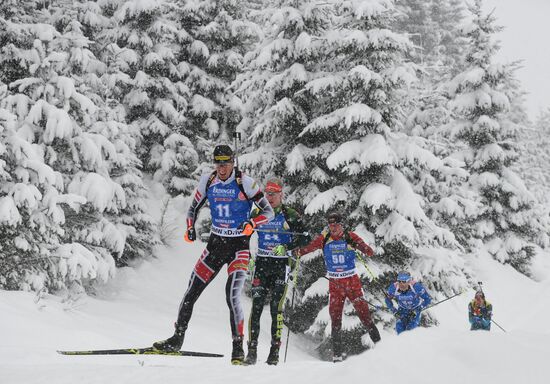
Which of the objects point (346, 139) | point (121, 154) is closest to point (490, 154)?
point (346, 139)

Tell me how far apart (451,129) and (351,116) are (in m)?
12.5

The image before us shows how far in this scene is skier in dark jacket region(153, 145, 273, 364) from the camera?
702 cm

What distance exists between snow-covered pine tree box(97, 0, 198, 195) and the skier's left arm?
13232mm

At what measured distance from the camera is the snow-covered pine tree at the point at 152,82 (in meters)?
21.0

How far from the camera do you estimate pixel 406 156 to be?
14.6m

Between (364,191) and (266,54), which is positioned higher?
(266,54)

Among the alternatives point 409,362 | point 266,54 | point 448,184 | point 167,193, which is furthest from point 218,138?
point 409,362

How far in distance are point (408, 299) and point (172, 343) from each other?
21.8 ft

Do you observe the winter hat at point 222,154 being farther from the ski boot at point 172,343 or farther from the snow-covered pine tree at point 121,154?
the snow-covered pine tree at point 121,154

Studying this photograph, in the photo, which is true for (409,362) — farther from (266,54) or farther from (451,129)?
(451,129)

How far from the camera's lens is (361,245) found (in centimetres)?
919

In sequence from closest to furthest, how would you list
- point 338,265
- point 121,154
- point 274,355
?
1. point 274,355
2. point 338,265
3. point 121,154

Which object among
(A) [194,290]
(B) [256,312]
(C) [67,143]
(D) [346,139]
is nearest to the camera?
(A) [194,290]

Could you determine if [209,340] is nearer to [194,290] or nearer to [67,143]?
[67,143]
